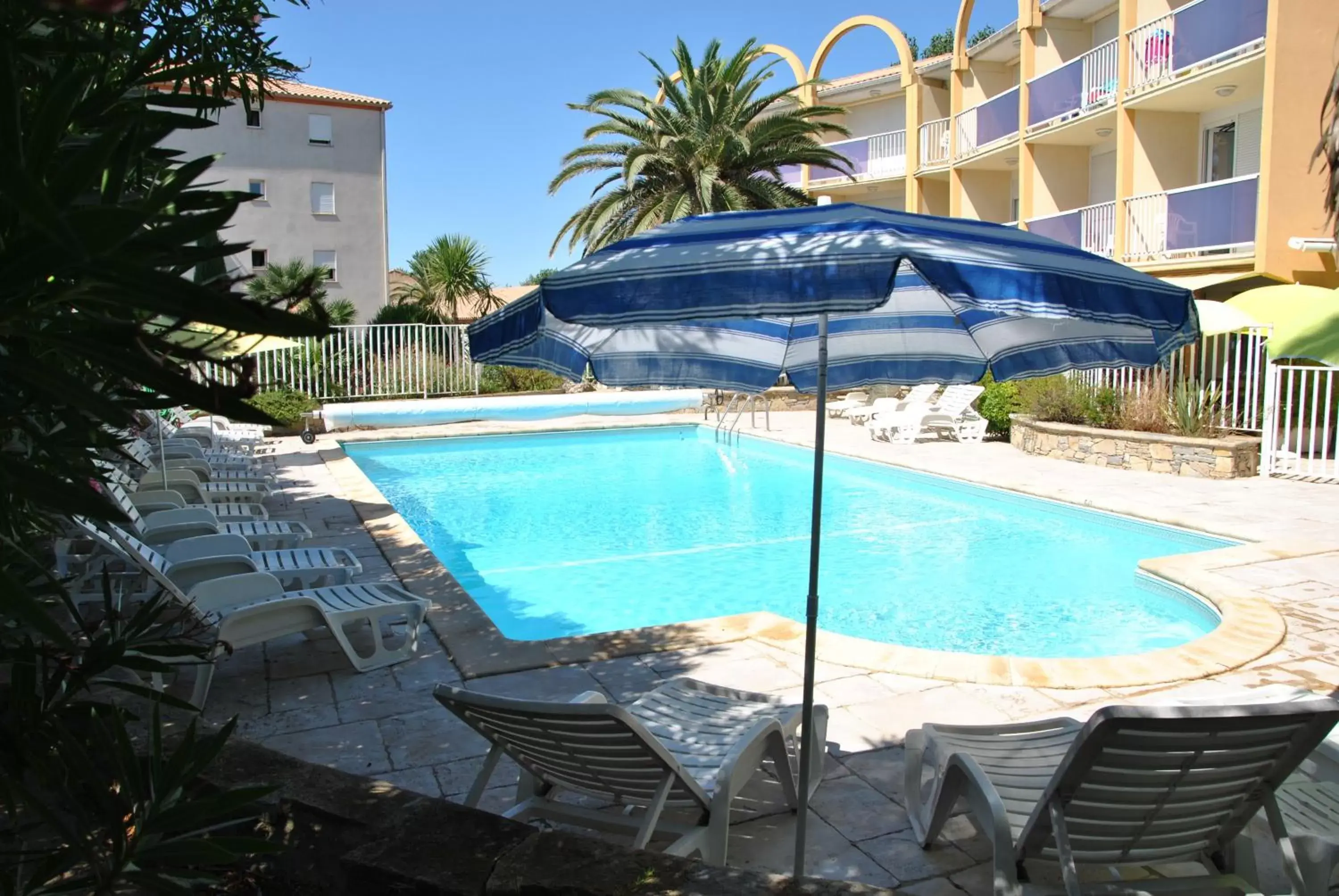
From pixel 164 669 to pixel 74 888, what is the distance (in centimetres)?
46

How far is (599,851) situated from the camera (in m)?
2.31

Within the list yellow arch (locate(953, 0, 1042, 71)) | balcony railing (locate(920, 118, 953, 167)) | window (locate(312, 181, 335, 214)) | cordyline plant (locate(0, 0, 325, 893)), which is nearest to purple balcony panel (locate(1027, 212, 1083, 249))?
yellow arch (locate(953, 0, 1042, 71))

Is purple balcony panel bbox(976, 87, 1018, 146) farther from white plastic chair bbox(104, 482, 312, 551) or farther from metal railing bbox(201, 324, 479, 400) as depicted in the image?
white plastic chair bbox(104, 482, 312, 551)

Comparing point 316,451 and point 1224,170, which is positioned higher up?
point 1224,170

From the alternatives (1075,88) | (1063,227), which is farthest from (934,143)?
(1063,227)

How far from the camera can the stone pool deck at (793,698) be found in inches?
136

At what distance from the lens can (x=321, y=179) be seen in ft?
126

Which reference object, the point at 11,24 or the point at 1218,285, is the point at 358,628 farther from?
the point at 1218,285

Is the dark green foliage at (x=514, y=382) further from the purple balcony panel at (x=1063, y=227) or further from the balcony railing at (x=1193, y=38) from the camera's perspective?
the balcony railing at (x=1193, y=38)

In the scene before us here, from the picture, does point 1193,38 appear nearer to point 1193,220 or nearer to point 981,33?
point 1193,220

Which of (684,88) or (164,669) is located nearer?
(164,669)

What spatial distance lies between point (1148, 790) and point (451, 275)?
33.5m

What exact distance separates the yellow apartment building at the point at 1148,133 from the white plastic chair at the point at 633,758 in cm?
758

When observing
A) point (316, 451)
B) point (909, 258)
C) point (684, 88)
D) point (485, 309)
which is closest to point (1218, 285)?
point (684, 88)
